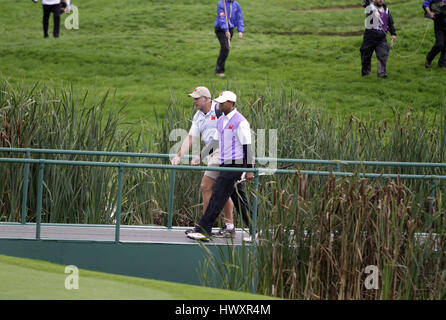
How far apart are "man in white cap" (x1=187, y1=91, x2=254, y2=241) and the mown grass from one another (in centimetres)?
604

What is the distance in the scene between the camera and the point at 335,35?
94.8ft

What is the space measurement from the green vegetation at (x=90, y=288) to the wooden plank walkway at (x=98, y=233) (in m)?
2.62

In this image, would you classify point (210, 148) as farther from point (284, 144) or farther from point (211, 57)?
point (211, 57)

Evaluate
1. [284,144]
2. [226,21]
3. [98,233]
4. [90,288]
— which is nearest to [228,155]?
[98,233]

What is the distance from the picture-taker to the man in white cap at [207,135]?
994cm

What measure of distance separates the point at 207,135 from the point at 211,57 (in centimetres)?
1402

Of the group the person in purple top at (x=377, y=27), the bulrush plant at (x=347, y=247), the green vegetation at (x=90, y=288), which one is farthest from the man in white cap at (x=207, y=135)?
the person in purple top at (x=377, y=27)

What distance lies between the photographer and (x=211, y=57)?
24047 mm

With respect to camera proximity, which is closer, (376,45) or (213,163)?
(213,163)

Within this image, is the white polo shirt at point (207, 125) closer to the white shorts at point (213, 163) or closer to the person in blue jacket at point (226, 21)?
the white shorts at point (213, 163)

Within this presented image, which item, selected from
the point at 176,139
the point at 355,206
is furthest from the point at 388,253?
the point at 176,139

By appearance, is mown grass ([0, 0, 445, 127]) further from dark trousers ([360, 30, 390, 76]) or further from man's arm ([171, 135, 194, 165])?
man's arm ([171, 135, 194, 165])
